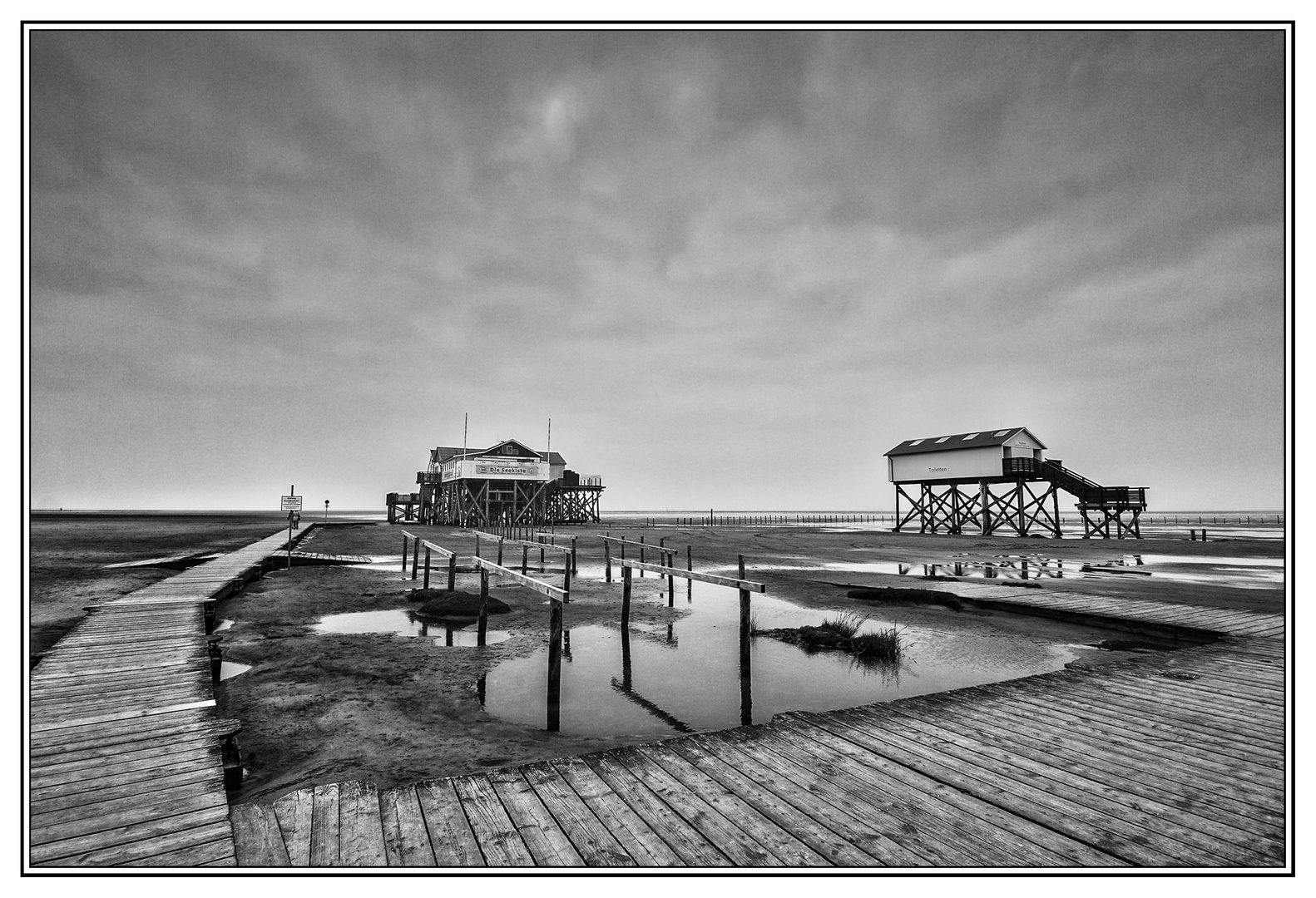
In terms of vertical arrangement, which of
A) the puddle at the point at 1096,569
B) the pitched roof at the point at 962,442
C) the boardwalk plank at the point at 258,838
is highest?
the pitched roof at the point at 962,442

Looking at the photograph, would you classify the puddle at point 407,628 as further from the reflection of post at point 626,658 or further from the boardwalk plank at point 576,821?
the boardwalk plank at point 576,821

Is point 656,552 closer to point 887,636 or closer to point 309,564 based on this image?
point 309,564

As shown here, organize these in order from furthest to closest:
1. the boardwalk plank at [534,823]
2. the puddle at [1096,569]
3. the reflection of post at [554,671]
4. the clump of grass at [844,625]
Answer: the puddle at [1096,569]
the clump of grass at [844,625]
the reflection of post at [554,671]
the boardwalk plank at [534,823]

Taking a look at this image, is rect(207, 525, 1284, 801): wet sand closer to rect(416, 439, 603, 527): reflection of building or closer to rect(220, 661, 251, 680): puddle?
rect(220, 661, 251, 680): puddle

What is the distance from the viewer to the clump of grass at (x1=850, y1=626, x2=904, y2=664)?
1030 centimetres

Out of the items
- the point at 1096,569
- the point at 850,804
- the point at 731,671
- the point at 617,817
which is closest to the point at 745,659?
the point at 731,671

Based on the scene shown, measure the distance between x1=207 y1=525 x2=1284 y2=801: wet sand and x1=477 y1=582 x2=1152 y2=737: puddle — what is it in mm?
688

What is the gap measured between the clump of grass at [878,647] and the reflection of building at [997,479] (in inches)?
1573

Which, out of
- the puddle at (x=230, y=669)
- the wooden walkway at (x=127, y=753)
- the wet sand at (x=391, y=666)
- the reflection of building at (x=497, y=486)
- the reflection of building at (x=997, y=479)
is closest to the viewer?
the wooden walkway at (x=127, y=753)

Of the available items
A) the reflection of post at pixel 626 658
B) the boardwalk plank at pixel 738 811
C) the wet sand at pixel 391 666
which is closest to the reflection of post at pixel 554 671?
the wet sand at pixel 391 666

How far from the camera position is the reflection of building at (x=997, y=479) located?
44.2 meters

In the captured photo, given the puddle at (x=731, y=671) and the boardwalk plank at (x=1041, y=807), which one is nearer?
the boardwalk plank at (x=1041, y=807)

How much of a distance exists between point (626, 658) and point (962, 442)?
4492 centimetres
